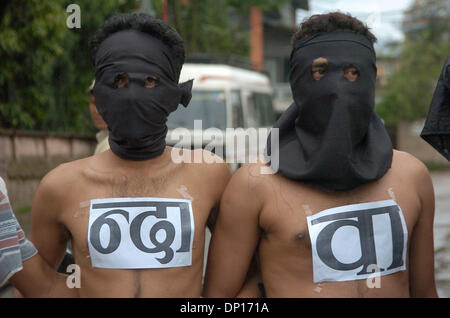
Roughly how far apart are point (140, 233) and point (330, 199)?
2.54ft

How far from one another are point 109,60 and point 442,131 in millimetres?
1400

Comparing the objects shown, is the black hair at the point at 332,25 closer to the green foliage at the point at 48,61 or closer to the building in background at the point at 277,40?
the green foliage at the point at 48,61

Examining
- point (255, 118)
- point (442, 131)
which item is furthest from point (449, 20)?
point (442, 131)

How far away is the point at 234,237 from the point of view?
2502 mm

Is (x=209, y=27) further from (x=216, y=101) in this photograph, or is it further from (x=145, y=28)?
(x=145, y=28)

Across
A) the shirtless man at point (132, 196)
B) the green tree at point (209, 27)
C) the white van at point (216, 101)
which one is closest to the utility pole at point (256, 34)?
the green tree at point (209, 27)

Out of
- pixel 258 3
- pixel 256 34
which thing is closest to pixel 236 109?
pixel 258 3

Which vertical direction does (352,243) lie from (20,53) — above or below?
below

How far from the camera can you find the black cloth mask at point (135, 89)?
239cm

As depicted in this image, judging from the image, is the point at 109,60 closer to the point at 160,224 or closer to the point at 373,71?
the point at 160,224

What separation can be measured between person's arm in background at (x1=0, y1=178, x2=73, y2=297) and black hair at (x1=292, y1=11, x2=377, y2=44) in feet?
4.42

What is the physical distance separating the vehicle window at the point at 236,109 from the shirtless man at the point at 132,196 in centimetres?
968

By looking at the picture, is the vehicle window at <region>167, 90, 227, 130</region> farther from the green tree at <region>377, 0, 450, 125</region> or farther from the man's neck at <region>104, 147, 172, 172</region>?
the green tree at <region>377, 0, 450, 125</region>
